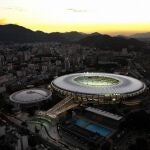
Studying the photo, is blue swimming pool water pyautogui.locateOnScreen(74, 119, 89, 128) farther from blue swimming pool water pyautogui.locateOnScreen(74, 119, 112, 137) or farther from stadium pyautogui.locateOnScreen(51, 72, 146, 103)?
stadium pyautogui.locateOnScreen(51, 72, 146, 103)

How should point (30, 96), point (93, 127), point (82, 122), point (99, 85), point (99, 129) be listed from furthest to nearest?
point (99, 85), point (30, 96), point (82, 122), point (93, 127), point (99, 129)

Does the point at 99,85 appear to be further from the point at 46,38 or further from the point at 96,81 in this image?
the point at 46,38

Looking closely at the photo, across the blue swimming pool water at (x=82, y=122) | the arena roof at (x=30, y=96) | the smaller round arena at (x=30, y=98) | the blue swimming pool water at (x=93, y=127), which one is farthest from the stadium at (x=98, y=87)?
the blue swimming pool water at (x=93, y=127)

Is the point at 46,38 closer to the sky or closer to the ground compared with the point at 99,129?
closer to the sky

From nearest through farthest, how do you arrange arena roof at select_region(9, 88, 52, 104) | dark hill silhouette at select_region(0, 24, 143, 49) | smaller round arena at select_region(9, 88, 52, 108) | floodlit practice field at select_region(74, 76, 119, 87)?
1. smaller round arena at select_region(9, 88, 52, 108)
2. arena roof at select_region(9, 88, 52, 104)
3. floodlit practice field at select_region(74, 76, 119, 87)
4. dark hill silhouette at select_region(0, 24, 143, 49)

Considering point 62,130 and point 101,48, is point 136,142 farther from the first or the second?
point 101,48

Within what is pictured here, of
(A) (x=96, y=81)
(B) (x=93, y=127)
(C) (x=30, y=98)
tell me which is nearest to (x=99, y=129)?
(B) (x=93, y=127)

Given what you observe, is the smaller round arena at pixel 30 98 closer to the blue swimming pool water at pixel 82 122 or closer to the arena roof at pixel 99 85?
the arena roof at pixel 99 85

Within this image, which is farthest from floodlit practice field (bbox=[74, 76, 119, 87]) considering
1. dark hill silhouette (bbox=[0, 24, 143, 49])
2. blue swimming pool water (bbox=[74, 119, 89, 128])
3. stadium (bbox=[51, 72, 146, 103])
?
dark hill silhouette (bbox=[0, 24, 143, 49])
